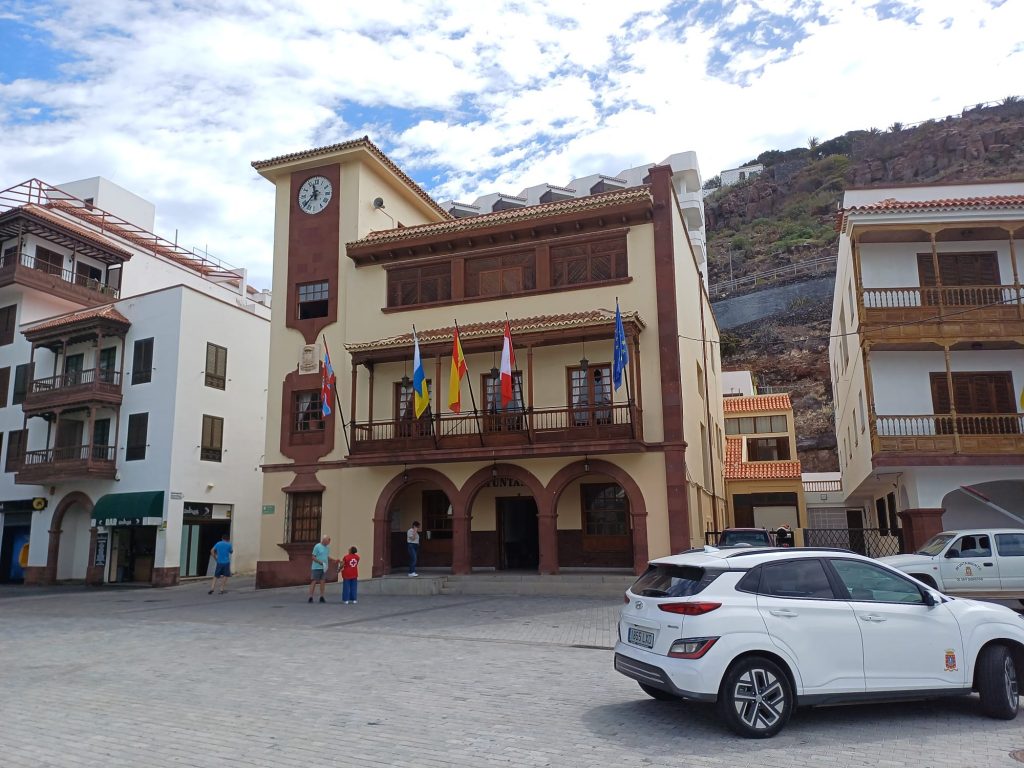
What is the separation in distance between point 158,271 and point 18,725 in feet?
124

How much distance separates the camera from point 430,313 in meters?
25.9

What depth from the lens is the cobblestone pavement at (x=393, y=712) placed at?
6387 mm

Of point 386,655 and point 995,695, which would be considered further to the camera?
point 386,655

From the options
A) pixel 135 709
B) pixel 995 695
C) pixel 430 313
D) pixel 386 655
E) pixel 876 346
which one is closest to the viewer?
pixel 995 695

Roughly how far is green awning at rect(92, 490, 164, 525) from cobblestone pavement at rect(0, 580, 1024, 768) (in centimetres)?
1536

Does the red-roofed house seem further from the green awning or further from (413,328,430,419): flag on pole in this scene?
the green awning

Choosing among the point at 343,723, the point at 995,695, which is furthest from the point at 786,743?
the point at 343,723

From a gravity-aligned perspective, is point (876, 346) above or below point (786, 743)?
above

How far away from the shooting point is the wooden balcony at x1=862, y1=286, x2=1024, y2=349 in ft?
70.6

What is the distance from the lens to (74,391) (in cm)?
3188

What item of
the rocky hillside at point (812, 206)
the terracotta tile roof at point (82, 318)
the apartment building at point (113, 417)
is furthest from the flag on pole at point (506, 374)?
the rocky hillside at point (812, 206)

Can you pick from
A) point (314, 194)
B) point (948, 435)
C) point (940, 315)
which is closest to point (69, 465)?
point (314, 194)

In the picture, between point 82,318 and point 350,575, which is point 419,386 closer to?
point 350,575

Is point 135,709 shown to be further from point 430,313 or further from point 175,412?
point 175,412
